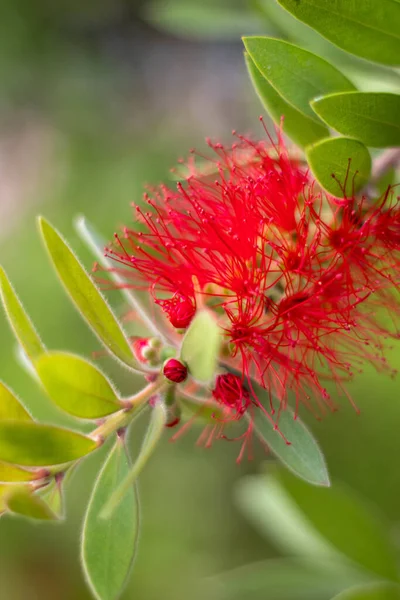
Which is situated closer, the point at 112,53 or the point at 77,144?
the point at 77,144

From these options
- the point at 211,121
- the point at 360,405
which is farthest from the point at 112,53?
the point at 360,405

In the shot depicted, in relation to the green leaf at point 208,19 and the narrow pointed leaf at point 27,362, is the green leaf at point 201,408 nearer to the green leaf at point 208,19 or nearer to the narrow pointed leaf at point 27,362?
the narrow pointed leaf at point 27,362

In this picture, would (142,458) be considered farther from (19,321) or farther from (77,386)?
(19,321)

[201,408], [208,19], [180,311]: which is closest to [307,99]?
[180,311]

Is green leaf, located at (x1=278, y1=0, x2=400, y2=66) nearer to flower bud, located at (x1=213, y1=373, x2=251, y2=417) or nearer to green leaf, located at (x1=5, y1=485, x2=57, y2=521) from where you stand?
flower bud, located at (x1=213, y1=373, x2=251, y2=417)

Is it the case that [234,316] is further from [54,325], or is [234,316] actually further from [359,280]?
[54,325]

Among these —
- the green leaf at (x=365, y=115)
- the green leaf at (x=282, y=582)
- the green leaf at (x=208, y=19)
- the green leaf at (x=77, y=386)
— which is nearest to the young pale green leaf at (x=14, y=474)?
the green leaf at (x=77, y=386)
